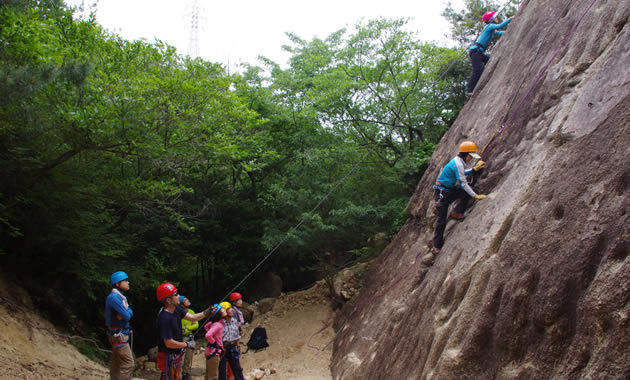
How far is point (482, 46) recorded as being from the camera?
952 cm

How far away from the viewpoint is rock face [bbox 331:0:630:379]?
3.06m

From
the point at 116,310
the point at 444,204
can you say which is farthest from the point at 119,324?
the point at 444,204

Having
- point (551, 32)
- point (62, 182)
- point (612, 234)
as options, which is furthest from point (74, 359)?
point (551, 32)

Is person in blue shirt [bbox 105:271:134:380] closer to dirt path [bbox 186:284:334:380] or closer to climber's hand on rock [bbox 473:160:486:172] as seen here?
dirt path [bbox 186:284:334:380]

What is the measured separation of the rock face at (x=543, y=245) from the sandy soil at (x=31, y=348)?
18.5ft

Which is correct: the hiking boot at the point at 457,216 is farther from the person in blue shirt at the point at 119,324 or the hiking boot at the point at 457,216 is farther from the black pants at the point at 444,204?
the person in blue shirt at the point at 119,324

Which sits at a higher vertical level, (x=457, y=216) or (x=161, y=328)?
(x=161, y=328)

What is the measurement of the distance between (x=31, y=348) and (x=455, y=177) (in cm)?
875

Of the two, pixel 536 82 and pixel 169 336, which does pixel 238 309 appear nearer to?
pixel 169 336

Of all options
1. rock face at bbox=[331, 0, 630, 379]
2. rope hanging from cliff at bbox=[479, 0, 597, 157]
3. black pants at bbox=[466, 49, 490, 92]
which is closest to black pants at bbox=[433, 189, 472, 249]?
rock face at bbox=[331, 0, 630, 379]

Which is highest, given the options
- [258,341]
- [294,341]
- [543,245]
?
[258,341]

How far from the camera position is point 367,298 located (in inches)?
378

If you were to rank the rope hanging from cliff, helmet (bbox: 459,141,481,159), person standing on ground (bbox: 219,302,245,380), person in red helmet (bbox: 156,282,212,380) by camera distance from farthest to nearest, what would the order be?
person standing on ground (bbox: 219,302,245,380)
helmet (bbox: 459,141,481,159)
the rope hanging from cliff
person in red helmet (bbox: 156,282,212,380)

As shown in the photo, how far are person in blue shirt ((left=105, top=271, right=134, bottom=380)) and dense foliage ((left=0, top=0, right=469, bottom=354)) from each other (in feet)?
10.9
